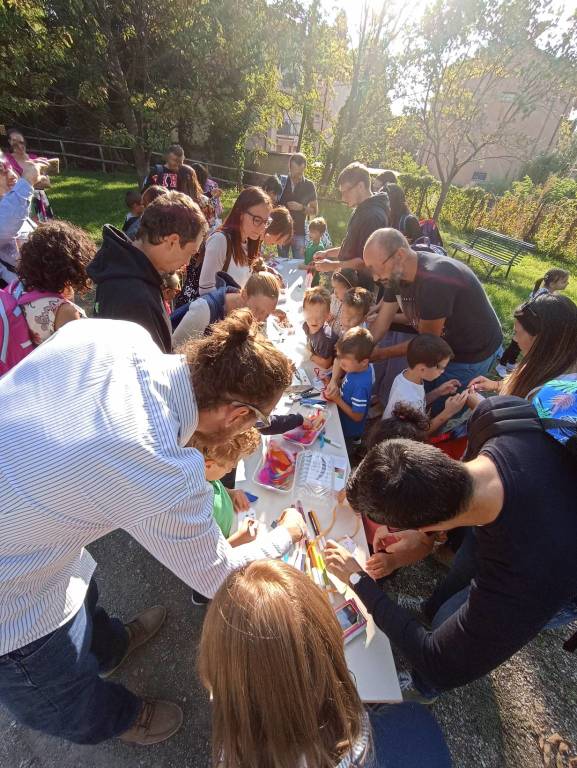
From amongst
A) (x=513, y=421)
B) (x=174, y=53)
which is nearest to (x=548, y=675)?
(x=513, y=421)

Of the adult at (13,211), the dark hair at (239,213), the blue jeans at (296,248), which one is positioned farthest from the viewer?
the blue jeans at (296,248)

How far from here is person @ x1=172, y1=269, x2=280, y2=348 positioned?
7.66 feet

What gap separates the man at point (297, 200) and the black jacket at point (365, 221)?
2.06 m

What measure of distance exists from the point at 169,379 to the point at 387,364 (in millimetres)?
3020

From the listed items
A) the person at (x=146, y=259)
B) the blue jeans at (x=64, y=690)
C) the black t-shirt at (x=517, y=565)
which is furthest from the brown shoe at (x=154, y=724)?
the person at (x=146, y=259)

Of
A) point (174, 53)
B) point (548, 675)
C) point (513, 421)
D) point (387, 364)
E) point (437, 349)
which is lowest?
point (548, 675)

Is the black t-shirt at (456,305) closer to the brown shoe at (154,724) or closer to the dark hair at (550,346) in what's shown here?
the dark hair at (550,346)

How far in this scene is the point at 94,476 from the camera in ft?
2.75

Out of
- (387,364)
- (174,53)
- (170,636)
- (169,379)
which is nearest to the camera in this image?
(169,379)

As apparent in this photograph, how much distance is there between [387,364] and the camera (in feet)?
12.4

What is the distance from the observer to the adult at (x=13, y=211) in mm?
2523

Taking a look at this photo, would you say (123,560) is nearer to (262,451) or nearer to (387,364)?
(262,451)

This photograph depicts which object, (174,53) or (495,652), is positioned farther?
(174,53)

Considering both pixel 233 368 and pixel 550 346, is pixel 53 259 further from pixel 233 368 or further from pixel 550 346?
pixel 550 346
